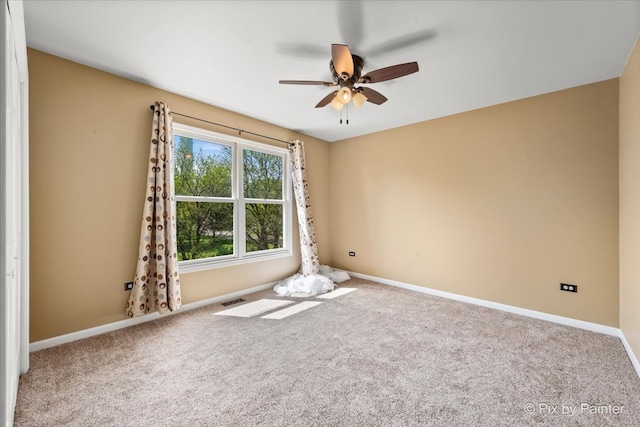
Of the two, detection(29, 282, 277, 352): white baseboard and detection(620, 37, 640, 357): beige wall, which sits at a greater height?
detection(620, 37, 640, 357): beige wall

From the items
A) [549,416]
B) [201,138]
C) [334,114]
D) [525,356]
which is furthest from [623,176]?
[201,138]

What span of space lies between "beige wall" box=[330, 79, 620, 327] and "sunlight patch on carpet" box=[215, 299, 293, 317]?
1.78 m

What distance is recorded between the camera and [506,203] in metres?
3.18

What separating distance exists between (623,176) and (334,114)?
2.99 meters

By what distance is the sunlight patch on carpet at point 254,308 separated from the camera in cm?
307

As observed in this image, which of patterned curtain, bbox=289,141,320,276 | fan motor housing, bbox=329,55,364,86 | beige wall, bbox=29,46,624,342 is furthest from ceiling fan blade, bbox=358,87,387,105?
patterned curtain, bbox=289,141,320,276

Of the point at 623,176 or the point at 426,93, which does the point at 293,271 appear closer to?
the point at 426,93

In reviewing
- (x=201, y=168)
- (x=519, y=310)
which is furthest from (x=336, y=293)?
(x=201, y=168)

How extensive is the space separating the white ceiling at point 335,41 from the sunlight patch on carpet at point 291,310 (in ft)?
8.23

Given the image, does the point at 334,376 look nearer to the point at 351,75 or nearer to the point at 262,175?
the point at 351,75

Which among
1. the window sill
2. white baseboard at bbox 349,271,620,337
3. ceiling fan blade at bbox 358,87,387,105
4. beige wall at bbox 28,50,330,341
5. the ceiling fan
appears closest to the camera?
the ceiling fan

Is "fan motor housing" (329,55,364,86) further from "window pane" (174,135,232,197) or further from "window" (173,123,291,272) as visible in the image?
"window pane" (174,135,232,197)

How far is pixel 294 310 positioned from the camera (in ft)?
10.4

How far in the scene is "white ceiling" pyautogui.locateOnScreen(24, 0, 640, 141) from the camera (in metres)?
1.76
